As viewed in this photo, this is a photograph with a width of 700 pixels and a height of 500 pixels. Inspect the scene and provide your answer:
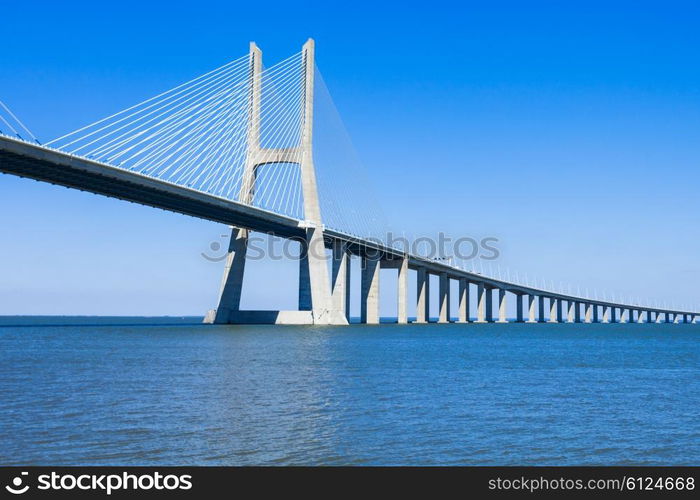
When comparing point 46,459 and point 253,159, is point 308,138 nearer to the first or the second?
point 253,159

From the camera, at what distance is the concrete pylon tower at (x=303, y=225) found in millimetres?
68688

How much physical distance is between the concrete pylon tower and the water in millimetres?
34742

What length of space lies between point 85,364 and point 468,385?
15.6m

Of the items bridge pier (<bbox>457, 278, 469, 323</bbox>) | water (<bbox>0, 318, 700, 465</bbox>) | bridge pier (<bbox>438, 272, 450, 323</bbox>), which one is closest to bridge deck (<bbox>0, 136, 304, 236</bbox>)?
water (<bbox>0, 318, 700, 465</bbox>)

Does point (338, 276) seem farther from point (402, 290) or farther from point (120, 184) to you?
point (120, 184)

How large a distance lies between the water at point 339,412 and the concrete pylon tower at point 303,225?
3474cm

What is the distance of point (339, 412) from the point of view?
19094 millimetres

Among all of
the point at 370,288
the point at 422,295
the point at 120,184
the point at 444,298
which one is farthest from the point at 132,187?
the point at 444,298

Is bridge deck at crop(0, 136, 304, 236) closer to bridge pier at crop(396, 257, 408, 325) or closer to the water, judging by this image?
the water

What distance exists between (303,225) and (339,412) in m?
50.7
